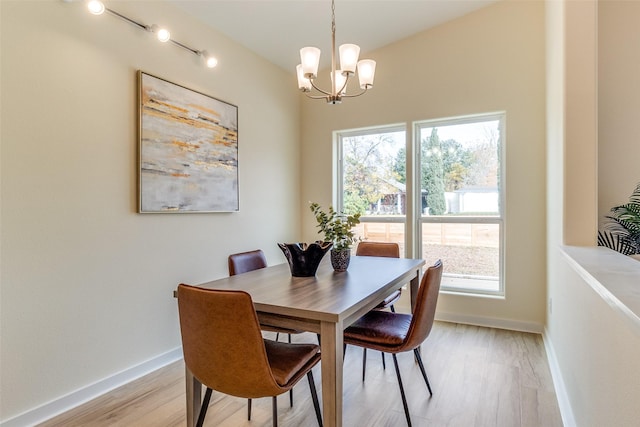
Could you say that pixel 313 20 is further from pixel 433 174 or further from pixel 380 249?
pixel 380 249

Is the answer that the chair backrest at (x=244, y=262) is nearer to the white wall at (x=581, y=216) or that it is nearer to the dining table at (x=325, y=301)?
the dining table at (x=325, y=301)

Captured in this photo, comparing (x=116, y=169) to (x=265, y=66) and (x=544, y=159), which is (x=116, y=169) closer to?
(x=265, y=66)

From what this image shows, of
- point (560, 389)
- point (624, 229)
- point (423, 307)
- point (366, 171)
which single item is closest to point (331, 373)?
point (423, 307)

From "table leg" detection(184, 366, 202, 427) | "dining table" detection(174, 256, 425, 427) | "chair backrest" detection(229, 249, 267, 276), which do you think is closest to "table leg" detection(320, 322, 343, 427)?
"dining table" detection(174, 256, 425, 427)

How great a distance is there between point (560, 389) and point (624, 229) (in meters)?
1.16

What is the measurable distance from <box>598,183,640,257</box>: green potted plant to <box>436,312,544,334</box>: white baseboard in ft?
3.97

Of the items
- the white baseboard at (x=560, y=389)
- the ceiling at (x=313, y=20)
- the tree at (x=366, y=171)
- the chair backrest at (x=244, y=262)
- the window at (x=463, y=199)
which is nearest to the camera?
the white baseboard at (x=560, y=389)

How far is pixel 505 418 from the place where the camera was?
1.95 m

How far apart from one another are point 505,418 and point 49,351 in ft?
8.56

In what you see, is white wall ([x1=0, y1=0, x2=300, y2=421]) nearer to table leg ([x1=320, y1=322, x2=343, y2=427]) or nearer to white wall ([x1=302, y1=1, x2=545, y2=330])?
table leg ([x1=320, y1=322, x2=343, y2=427])

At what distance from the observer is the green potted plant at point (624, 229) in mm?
2201

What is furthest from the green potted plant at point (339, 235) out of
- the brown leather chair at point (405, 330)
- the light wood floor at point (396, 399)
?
the light wood floor at point (396, 399)

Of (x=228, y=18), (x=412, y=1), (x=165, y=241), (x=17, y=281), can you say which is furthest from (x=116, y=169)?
(x=412, y=1)

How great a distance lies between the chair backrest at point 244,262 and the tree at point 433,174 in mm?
2056
